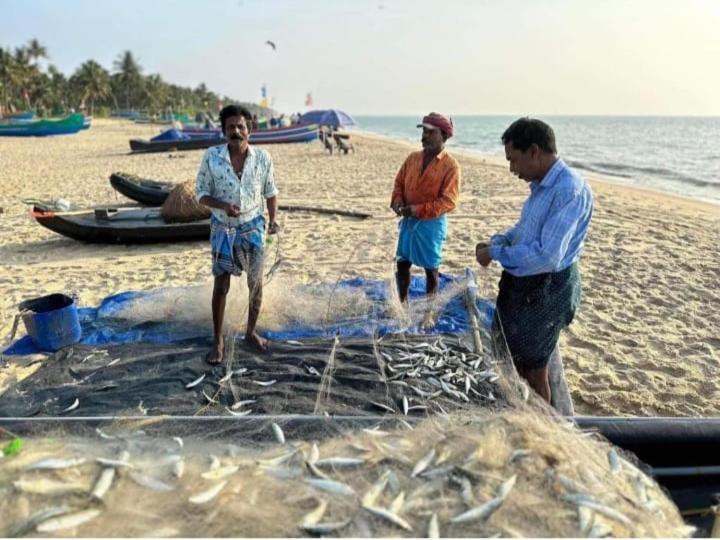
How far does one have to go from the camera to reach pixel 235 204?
4504 mm

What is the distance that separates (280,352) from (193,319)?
1.27m

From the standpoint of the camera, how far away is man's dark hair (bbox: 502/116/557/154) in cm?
320

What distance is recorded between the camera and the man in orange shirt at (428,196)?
496cm

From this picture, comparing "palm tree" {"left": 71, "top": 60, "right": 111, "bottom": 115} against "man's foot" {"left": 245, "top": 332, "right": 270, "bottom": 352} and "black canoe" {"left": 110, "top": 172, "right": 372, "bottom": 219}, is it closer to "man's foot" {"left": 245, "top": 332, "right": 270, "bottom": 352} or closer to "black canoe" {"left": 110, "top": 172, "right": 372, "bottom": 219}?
"black canoe" {"left": 110, "top": 172, "right": 372, "bottom": 219}

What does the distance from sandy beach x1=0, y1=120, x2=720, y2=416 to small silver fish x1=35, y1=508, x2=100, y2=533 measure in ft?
10.6

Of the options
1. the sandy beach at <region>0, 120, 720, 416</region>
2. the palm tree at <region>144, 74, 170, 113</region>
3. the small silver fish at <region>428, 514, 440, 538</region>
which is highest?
the palm tree at <region>144, 74, 170, 113</region>

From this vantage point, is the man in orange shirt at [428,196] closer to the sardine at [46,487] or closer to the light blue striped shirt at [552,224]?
the light blue striped shirt at [552,224]

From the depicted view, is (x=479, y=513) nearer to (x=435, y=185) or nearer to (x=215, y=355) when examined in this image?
(x=215, y=355)

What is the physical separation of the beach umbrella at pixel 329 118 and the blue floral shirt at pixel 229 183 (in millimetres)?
24789

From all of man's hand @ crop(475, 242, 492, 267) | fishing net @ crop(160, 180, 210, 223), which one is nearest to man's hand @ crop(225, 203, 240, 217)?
man's hand @ crop(475, 242, 492, 267)

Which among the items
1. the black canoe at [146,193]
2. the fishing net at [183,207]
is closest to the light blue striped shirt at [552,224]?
the fishing net at [183,207]

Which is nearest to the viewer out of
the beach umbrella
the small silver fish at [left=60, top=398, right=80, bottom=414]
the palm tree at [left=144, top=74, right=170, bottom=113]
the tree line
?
the small silver fish at [left=60, top=398, right=80, bottom=414]

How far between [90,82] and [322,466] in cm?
9905

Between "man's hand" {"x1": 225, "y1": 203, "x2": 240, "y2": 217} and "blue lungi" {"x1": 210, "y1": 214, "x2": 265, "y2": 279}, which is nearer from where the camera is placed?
"man's hand" {"x1": 225, "y1": 203, "x2": 240, "y2": 217}
